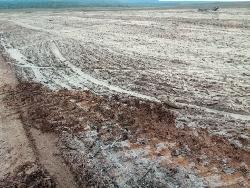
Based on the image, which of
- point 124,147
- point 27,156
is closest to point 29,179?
point 27,156

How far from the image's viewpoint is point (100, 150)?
7332 mm

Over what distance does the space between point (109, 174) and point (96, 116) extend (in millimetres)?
2647

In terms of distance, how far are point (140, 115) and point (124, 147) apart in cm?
166

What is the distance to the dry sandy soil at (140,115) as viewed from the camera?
6555 mm

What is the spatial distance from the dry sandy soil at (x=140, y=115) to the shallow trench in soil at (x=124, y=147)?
2 cm

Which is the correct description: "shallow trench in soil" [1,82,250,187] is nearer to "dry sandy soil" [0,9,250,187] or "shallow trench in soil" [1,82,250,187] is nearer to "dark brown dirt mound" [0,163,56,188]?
"dry sandy soil" [0,9,250,187]

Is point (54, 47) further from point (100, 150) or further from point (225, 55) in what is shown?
point (100, 150)

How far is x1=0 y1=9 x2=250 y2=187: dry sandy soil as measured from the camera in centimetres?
655

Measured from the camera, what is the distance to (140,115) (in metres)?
8.91

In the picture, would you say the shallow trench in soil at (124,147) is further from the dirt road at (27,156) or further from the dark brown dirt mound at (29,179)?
the dark brown dirt mound at (29,179)

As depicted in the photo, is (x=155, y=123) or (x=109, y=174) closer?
(x=109, y=174)

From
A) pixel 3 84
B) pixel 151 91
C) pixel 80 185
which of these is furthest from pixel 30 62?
pixel 80 185

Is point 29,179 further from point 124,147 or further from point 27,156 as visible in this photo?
point 124,147

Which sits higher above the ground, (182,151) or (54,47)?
(182,151)
